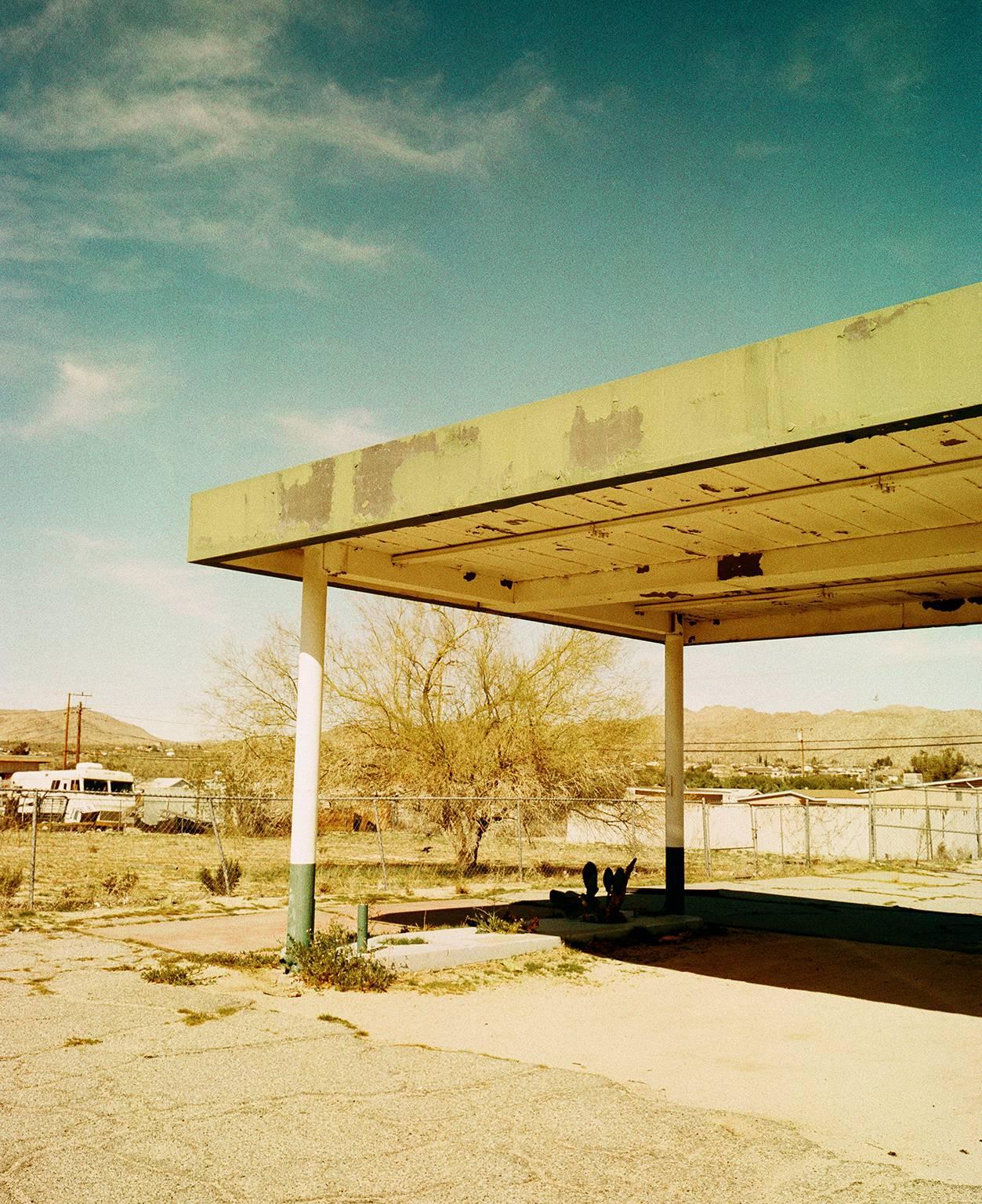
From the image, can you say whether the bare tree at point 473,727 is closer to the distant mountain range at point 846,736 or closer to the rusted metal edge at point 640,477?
the rusted metal edge at point 640,477

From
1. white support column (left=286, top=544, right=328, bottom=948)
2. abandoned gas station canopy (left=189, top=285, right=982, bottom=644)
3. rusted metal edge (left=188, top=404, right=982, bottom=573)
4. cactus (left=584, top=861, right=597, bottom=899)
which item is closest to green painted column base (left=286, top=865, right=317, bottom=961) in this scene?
white support column (left=286, top=544, right=328, bottom=948)

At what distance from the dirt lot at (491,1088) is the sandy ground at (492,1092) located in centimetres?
2

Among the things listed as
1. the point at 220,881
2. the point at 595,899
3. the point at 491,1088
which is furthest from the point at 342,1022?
the point at 220,881

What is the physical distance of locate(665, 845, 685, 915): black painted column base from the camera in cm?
1480

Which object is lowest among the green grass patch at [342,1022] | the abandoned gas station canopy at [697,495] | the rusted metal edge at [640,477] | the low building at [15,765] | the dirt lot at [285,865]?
the dirt lot at [285,865]

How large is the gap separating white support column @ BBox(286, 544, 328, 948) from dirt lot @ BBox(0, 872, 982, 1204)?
0.66 meters

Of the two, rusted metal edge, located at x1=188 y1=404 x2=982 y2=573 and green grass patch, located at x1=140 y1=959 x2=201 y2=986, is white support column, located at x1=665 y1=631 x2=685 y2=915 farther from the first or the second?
green grass patch, located at x1=140 y1=959 x2=201 y2=986

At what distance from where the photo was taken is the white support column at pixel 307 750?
10148 millimetres

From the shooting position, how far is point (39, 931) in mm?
12633

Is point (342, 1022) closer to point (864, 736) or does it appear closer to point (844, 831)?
point (844, 831)

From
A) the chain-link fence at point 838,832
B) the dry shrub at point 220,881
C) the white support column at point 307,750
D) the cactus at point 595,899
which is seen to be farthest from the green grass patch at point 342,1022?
the chain-link fence at point 838,832

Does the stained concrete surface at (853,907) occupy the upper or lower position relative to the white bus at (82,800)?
lower

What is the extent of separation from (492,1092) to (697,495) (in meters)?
4.63

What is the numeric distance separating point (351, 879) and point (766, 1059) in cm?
1395
